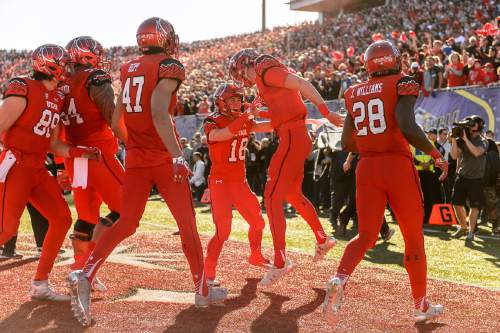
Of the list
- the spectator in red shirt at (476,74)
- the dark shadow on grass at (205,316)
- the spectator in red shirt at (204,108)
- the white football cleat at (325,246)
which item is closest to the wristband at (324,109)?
the white football cleat at (325,246)

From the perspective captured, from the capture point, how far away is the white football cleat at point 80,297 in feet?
15.0

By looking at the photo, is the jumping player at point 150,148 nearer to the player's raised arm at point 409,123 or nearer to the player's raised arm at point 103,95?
the player's raised arm at point 103,95

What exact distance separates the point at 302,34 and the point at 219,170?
3134 centimetres

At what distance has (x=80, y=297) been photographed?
4.62 m

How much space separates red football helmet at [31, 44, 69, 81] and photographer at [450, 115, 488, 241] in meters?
6.74

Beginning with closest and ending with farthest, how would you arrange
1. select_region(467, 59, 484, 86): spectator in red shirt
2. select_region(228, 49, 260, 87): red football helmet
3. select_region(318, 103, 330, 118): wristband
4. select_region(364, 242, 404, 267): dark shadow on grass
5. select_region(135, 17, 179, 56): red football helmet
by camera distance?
select_region(135, 17, 179, 56): red football helmet < select_region(318, 103, 330, 118): wristband < select_region(228, 49, 260, 87): red football helmet < select_region(364, 242, 404, 267): dark shadow on grass < select_region(467, 59, 484, 86): spectator in red shirt

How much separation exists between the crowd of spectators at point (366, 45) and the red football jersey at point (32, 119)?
10.6m

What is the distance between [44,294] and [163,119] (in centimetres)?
189

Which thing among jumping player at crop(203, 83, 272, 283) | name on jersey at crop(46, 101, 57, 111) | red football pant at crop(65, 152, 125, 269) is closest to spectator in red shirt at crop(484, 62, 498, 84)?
jumping player at crop(203, 83, 272, 283)

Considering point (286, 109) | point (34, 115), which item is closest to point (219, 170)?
point (286, 109)

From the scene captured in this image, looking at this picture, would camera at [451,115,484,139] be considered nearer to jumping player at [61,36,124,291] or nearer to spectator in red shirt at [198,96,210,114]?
jumping player at [61,36,124,291]

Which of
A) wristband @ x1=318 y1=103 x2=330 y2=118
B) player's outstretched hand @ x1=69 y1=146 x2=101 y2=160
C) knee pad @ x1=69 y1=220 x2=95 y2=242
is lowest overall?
knee pad @ x1=69 y1=220 x2=95 y2=242

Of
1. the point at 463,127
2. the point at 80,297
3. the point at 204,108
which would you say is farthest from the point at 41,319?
the point at 204,108

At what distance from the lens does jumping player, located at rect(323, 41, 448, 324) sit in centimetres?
462
